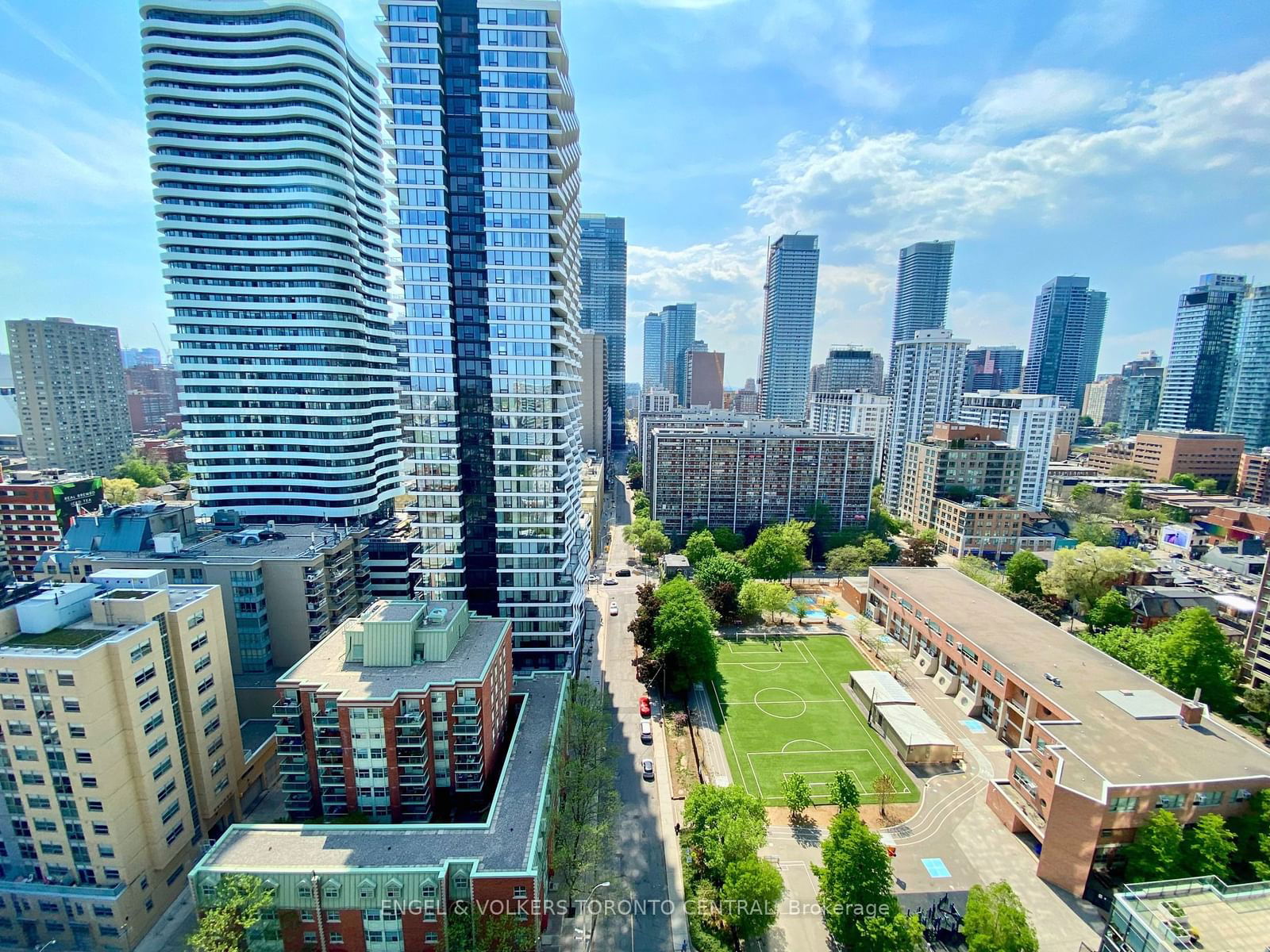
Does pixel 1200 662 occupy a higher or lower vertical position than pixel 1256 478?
lower

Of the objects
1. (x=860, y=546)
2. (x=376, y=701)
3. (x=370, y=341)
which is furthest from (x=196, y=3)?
(x=860, y=546)

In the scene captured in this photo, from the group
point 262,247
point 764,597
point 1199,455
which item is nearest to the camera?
point 764,597

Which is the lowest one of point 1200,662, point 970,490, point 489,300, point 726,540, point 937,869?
point 937,869

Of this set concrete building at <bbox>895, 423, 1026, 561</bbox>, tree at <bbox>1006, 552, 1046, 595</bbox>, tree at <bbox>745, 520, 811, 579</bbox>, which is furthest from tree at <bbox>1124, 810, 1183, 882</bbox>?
concrete building at <bbox>895, 423, 1026, 561</bbox>

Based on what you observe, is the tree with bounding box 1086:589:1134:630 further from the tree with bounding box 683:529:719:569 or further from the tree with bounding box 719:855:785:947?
the tree with bounding box 719:855:785:947

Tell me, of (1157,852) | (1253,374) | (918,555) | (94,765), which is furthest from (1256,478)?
(94,765)

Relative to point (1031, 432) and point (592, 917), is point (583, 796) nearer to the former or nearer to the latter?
point (592, 917)

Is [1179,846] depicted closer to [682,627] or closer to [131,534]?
[682,627]
